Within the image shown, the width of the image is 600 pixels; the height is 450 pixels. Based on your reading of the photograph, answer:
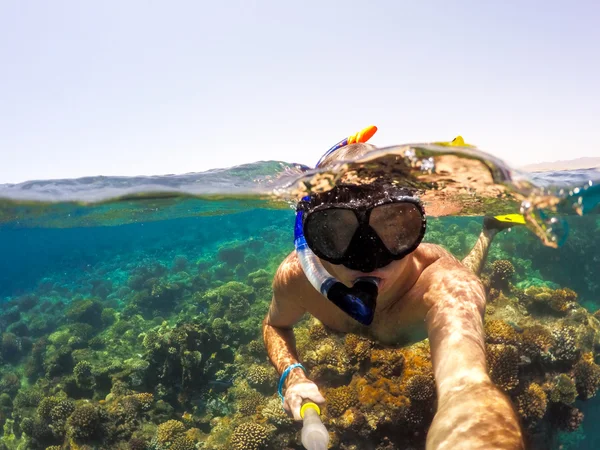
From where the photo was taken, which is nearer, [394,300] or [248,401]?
[394,300]

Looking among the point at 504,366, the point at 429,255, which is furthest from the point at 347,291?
the point at 504,366

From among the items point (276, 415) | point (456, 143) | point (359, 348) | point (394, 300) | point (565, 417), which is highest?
point (456, 143)

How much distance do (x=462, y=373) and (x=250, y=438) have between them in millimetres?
6049

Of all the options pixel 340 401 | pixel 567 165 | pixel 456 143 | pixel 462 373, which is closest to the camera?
pixel 462 373

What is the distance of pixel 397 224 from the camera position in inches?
134

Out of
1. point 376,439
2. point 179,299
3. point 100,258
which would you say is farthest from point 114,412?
point 100,258

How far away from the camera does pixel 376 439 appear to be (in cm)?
648

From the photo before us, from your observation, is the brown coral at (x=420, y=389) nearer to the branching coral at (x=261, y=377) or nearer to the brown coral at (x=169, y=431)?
the branching coral at (x=261, y=377)

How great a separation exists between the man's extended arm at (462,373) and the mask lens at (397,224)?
1.69ft

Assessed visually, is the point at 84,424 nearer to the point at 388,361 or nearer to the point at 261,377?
the point at 261,377

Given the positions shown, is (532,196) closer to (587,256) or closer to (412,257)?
(412,257)

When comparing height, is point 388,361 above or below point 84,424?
above

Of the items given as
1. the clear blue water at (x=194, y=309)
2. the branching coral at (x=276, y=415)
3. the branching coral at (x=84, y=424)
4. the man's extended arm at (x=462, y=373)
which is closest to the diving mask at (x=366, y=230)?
the man's extended arm at (x=462, y=373)

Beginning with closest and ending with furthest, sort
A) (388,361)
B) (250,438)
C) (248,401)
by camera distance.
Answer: (250,438) < (388,361) < (248,401)
